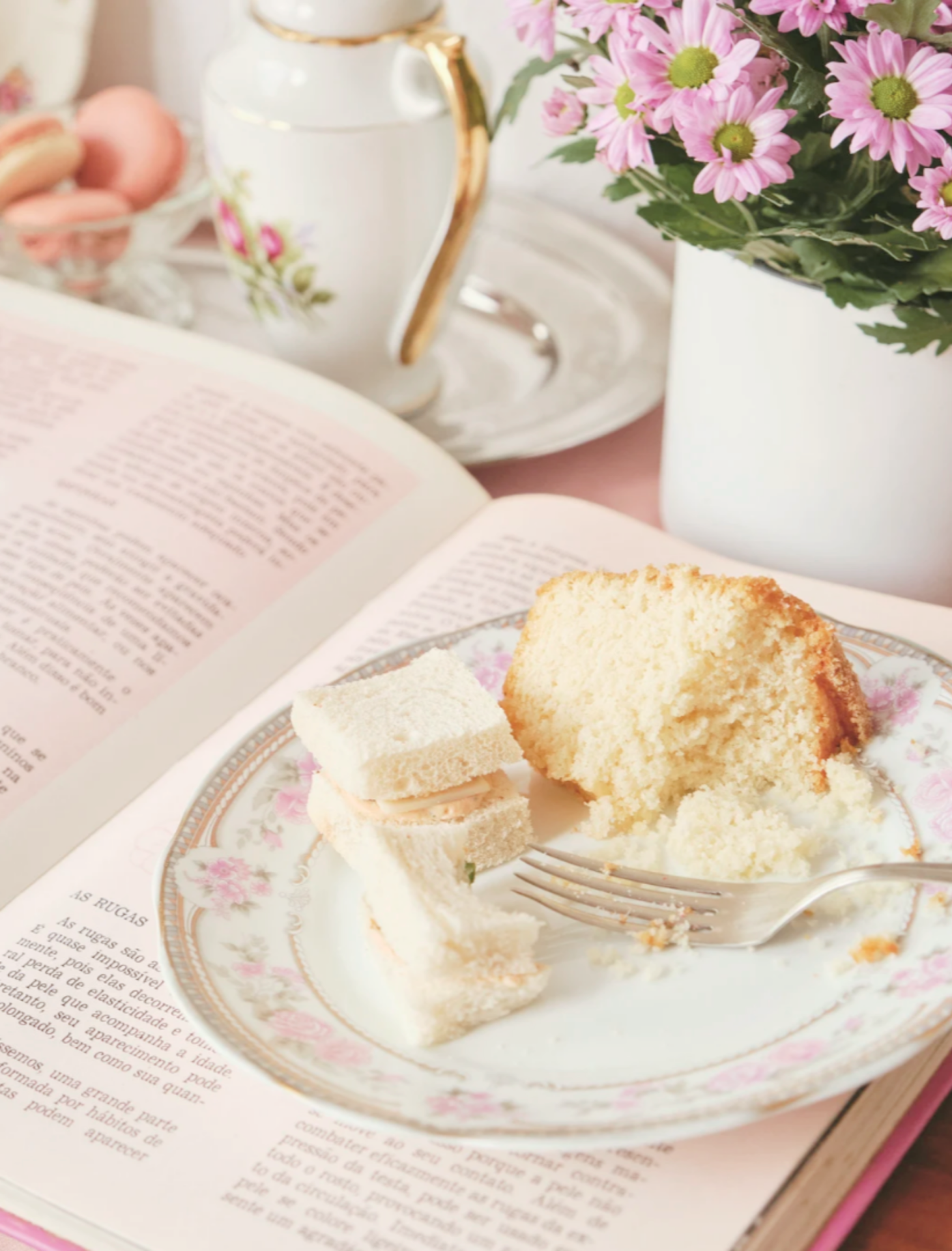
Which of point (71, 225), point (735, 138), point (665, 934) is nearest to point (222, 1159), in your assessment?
point (665, 934)

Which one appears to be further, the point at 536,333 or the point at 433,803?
the point at 536,333

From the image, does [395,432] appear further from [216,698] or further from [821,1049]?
[821,1049]

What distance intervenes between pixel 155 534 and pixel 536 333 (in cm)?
47

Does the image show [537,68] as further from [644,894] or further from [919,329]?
[644,894]

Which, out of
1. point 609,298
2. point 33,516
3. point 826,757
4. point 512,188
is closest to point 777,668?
point 826,757

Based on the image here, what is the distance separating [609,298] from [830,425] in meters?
0.48

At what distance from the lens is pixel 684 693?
2.46ft

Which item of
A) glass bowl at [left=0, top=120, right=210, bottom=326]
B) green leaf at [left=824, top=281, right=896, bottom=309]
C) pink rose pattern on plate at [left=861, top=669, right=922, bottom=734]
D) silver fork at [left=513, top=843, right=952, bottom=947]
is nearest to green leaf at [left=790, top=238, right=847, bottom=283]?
green leaf at [left=824, top=281, right=896, bottom=309]

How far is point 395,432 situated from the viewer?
1.09 m

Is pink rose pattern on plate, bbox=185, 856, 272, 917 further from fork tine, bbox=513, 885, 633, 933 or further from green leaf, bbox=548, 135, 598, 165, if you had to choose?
green leaf, bbox=548, 135, 598, 165

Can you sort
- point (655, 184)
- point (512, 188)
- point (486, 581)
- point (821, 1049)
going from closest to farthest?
point (821, 1049) < point (655, 184) < point (486, 581) < point (512, 188)

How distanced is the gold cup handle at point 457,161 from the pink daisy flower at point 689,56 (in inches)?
14.3

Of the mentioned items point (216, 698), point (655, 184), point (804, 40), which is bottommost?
point (216, 698)

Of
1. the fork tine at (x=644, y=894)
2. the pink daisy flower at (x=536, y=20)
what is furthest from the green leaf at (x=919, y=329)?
the fork tine at (x=644, y=894)
